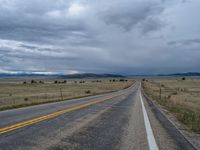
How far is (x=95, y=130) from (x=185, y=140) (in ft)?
9.39

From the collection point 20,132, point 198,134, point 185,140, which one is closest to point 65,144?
point 20,132

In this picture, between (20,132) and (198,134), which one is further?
→ (198,134)

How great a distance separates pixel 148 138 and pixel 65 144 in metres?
2.54

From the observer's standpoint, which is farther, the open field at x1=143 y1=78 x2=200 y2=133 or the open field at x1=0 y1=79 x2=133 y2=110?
the open field at x1=0 y1=79 x2=133 y2=110

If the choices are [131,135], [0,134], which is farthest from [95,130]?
[0,134]

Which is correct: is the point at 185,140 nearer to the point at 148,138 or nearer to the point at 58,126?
the point at 148,138

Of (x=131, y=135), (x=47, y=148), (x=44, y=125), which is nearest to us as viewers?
(x=47, y=148)

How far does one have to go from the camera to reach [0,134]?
6.91 metres

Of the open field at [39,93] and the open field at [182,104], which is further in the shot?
the open field at [39,93]

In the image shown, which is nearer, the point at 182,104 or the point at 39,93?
the point at 182,104

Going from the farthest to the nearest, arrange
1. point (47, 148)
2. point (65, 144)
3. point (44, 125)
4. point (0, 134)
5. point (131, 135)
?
point (44, 125) < point (131, 135) < point (0, 134) < point (65, 144) < point (47, 148)

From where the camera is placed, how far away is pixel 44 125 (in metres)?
8.52

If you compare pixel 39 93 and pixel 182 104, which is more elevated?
pixel 182 104

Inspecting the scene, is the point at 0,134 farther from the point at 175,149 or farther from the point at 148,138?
the point at 175,149
